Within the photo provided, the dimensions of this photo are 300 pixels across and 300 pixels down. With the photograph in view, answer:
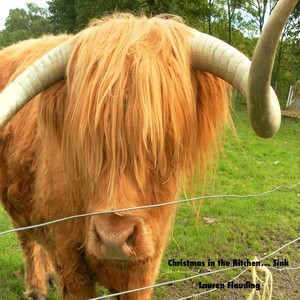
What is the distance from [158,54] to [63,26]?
3030cm

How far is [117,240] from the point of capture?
167 centimetres

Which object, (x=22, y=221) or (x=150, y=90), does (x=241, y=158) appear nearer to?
(x=22, y=221)

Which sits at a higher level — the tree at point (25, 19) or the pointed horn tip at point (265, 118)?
the tree at point (25, 19)

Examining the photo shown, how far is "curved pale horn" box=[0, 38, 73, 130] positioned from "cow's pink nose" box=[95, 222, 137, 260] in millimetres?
662

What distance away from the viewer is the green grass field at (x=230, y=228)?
13.9 ft

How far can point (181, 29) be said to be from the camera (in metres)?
2.15

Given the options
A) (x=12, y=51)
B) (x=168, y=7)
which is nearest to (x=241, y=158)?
(x=12, y=51)

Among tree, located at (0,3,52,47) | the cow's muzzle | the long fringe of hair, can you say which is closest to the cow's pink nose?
the cow's muzzle

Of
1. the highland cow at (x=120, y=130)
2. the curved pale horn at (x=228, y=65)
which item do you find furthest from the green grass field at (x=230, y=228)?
the curved pale horn at (x=228, y=65)

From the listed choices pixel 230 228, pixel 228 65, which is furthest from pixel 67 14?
pixel 228 65

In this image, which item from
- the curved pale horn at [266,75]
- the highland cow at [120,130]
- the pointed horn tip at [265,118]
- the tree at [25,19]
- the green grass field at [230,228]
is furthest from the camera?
the tree at [25,19]

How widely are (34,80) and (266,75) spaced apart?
1138 millimetres

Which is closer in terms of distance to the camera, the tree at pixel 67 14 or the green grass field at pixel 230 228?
the green grass field at pixel 230 228

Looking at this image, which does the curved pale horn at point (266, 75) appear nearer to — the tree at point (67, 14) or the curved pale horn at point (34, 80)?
the curved pale horn at point (34, 80)
